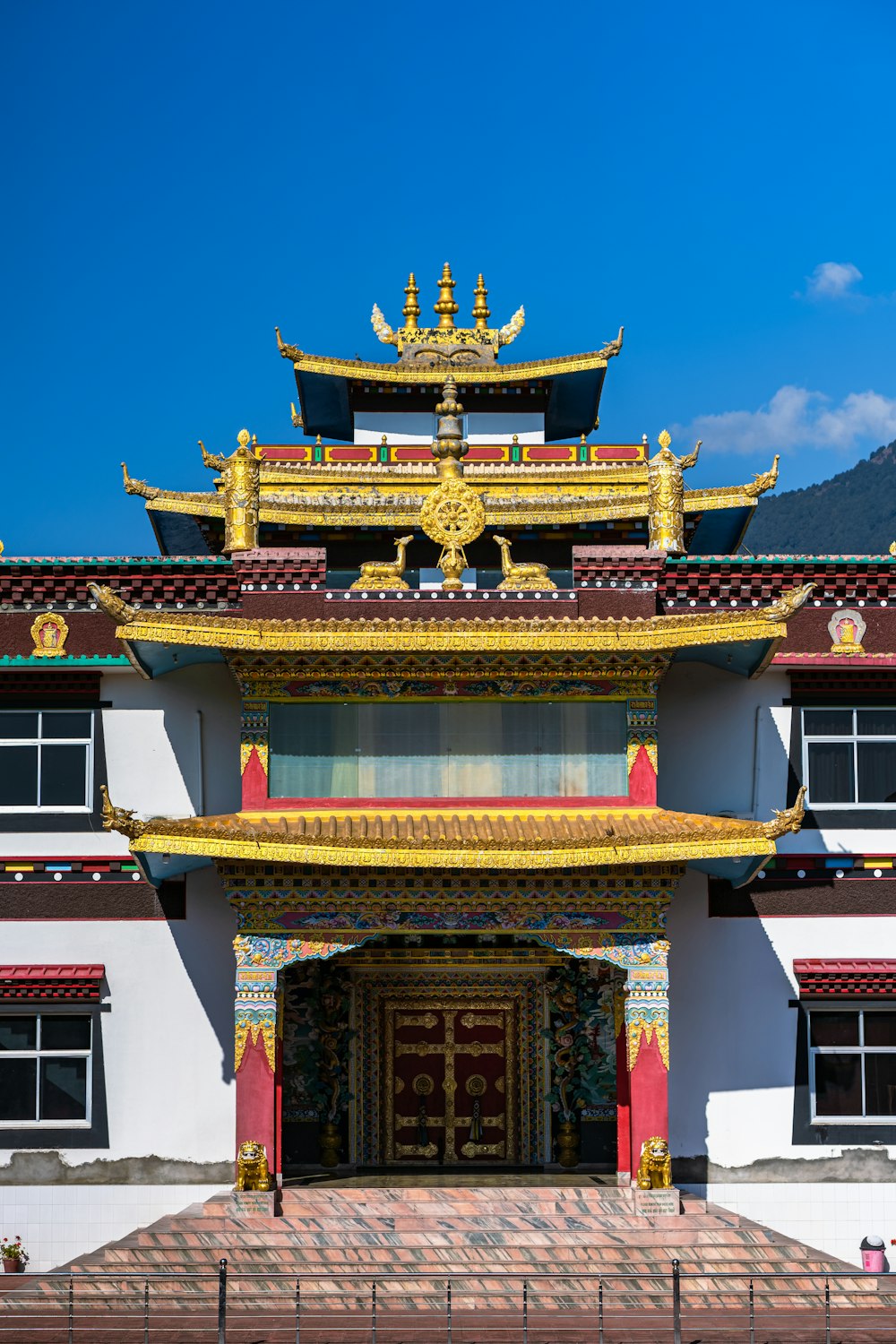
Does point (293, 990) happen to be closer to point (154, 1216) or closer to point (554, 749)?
point (154, 1216)

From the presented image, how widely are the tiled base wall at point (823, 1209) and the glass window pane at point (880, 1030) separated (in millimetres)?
1890

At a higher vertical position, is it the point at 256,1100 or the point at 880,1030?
the point at 880,1030

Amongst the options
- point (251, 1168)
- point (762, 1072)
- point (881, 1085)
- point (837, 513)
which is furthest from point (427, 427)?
point (837, 513)

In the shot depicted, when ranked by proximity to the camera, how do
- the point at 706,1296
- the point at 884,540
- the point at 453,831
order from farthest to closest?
the point at 884,540, the point at 453,831, the point at 706,1296

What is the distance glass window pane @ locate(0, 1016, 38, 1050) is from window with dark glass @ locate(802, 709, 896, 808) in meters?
11.2

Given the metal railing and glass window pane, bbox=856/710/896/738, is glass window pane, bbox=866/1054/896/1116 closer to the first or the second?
the metal railing

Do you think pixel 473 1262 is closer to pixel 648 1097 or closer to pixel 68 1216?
pixel 648 1097

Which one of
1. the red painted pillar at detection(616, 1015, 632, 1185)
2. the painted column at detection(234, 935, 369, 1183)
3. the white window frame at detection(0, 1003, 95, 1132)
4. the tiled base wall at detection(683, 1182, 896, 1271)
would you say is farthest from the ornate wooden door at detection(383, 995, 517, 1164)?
the white window frame at detection(0, 1003, 95, 1132)

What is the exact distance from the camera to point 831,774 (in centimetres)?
2400

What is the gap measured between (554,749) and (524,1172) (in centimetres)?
588

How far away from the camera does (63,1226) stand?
2286 cm

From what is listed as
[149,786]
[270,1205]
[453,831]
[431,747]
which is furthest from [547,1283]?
[149,786]

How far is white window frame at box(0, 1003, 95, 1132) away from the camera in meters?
23.0

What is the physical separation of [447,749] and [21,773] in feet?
19.8
